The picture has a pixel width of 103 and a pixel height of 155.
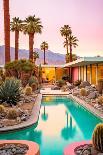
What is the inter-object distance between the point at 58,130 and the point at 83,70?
28455 millimetres

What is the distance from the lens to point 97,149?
340 inches

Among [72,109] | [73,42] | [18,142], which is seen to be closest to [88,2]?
[72,109]

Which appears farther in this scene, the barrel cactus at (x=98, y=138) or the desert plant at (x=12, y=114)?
the desert plant at (x=12, y=114)

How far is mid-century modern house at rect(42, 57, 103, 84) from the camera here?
3044 cm

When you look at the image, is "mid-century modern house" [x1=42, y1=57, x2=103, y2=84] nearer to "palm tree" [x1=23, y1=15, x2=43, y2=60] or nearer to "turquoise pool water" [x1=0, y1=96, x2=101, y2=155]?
"palm tree" [x1=23, y1=15, x2=43, y2=60]

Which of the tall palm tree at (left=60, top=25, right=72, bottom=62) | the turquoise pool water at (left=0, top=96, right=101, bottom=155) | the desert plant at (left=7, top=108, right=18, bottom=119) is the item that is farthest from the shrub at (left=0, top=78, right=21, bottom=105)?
the tall palm tree at (left=60, top=25, right=72, bottom=62)

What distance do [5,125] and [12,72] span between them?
2071 centimetres

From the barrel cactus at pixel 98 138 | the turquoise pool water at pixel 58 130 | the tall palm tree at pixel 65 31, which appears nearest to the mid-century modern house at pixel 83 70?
the turquoise pool water at pixel 58 130

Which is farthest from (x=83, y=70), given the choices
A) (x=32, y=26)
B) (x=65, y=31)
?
(x=65, y=31)

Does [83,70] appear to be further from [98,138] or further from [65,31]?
[98,138]

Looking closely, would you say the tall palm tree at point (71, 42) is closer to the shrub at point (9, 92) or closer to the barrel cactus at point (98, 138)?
the shrub at point (9, 92)

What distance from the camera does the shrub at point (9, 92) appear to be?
2052 centimetres

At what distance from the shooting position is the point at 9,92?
2047 centimetres

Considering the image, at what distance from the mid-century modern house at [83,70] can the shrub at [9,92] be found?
859cm
